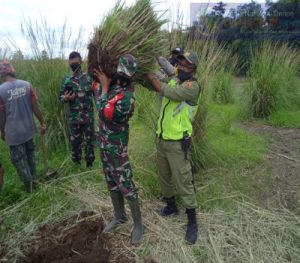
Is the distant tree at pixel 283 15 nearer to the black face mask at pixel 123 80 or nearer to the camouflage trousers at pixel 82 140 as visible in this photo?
the camouflage trousers at pixel 82 140

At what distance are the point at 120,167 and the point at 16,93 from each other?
5.61ft

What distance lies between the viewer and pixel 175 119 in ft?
10.3

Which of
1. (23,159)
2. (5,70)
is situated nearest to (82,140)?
(23,159)

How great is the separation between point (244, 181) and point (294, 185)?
57 cm

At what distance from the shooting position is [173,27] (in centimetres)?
402

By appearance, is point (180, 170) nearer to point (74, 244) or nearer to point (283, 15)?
point (74, 244)

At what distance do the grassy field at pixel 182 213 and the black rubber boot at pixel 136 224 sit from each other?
7 centimetres

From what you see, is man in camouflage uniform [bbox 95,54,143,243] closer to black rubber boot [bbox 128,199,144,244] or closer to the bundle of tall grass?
black rubber boot [bbox 128,199,144,244]

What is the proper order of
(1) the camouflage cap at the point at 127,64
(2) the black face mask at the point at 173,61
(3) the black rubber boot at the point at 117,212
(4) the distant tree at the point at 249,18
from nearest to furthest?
(1) the camouflage cap at the point at 127,64 → (3) the black rubber boot at the point at 117,212 → (2) the black face mask at the point at 173,61 → (4) the distant tree at the point at 249,18

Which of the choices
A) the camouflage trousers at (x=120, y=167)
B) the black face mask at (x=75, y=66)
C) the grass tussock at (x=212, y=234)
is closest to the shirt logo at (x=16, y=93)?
the black face mask at (x=75, y=66)

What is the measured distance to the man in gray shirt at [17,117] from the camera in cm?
395

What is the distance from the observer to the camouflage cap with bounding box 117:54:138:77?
107 inches

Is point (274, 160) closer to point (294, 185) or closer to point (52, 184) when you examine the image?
point (294, 185)

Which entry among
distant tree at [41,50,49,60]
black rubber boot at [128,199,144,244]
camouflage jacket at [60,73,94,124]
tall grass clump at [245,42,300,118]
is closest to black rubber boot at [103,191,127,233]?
black rubber boot at [128,199,144,244]
